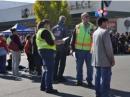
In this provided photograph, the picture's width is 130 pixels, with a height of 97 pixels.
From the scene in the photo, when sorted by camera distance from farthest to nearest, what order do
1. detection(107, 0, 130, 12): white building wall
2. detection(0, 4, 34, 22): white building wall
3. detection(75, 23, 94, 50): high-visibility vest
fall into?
detection(0, 4, 34, 22): white building wall < detection(107, 0, 130, 12): white building wall < detection(75, 23, 94, 50): high-visibility vest

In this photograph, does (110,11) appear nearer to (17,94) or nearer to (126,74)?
(126,74)

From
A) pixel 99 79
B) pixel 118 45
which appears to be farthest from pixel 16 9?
pixel 99 79

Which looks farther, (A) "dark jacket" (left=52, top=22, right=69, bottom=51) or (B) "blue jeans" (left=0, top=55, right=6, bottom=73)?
(B) "blue jeans" (left=0, top=55, right=6, bottom=73)

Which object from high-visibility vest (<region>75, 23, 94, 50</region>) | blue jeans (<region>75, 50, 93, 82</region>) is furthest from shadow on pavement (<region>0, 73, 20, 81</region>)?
high-visibility vest (<region>75, 23, 94, 50</region>)

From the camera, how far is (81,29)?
1102cm

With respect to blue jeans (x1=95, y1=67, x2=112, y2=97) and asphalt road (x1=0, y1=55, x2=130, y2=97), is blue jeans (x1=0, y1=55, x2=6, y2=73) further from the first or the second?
blue jeans (x1=95, y1=67, x2=112, y2=97)

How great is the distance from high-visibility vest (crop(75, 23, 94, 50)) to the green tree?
36.4 metres

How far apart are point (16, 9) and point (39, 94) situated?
49471mm

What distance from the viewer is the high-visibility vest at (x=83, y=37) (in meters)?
11.0

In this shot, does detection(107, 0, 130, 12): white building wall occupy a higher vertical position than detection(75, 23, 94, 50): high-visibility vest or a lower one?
higher

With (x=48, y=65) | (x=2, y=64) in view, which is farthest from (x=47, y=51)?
(x=2, y=64)

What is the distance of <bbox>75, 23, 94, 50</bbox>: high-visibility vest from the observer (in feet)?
36.1

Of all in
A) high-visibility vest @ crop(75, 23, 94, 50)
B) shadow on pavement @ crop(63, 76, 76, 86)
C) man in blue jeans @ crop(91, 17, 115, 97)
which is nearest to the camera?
man in blue jeans @ crop(91, 17, 115, 97)

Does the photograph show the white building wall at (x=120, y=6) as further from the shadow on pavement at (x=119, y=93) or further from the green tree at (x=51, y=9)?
the shadow on pavement at (x=119, y=93)
